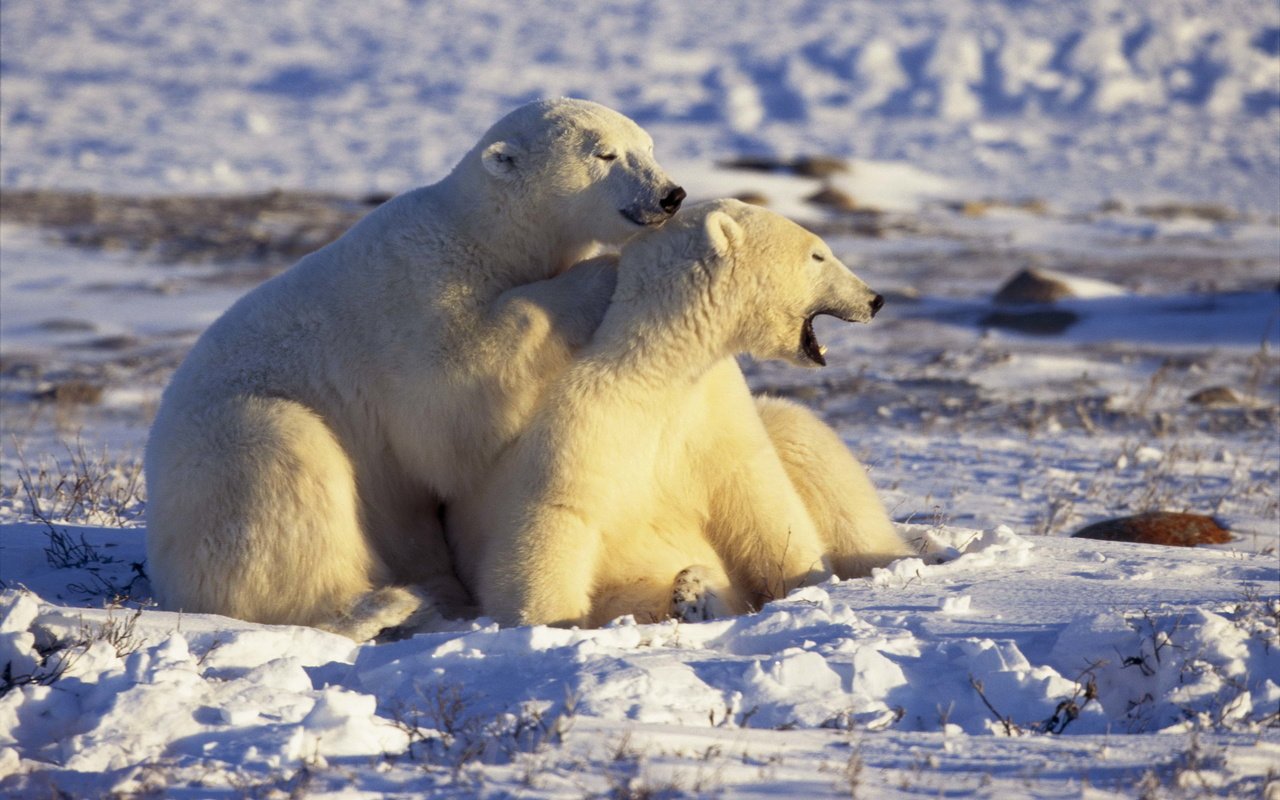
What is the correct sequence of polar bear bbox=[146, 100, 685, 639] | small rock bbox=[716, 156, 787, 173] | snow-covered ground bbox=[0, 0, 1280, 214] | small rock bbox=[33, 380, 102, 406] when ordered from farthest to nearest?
snow-covered ground bbox=[0, 0, 1280, 214], small rock bbox=[716, 156, 787, 173], small rock bbox=[33, 380, 102, 406], polar bear bbox=[146, 100, 685, 639]

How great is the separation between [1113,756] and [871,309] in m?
1.88

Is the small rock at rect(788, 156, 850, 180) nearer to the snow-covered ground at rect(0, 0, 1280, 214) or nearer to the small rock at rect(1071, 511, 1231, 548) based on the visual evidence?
the snow-covered ground at rect(0, 0, 1280, 214)

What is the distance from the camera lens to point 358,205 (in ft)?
66.7

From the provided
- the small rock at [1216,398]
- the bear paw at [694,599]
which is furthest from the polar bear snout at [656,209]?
the small rock at [1216,398]

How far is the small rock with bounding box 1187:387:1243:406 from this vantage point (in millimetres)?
9141

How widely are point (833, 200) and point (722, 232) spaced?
16743 mm

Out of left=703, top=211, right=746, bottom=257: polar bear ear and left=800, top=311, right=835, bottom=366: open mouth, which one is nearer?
left=703, top=211, right=746, bottom=257: polar bear ear

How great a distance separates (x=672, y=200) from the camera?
4.27 meters

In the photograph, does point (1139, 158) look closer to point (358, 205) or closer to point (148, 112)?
point (358, 205)

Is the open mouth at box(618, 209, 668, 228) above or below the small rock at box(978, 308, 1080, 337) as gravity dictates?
above

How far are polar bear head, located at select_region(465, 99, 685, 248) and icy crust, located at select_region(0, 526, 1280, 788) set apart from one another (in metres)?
1.26

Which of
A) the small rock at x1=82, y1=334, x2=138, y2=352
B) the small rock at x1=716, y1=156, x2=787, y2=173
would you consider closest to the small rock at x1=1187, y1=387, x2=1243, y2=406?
the small rock at x1=82, y1=334, x2=138, y2=352

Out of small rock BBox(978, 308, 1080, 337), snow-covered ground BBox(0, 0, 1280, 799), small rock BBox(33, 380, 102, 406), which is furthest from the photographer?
small rock BBox(978, 308, 1080, 337)

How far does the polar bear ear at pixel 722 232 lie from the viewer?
Answer: 4090mm
